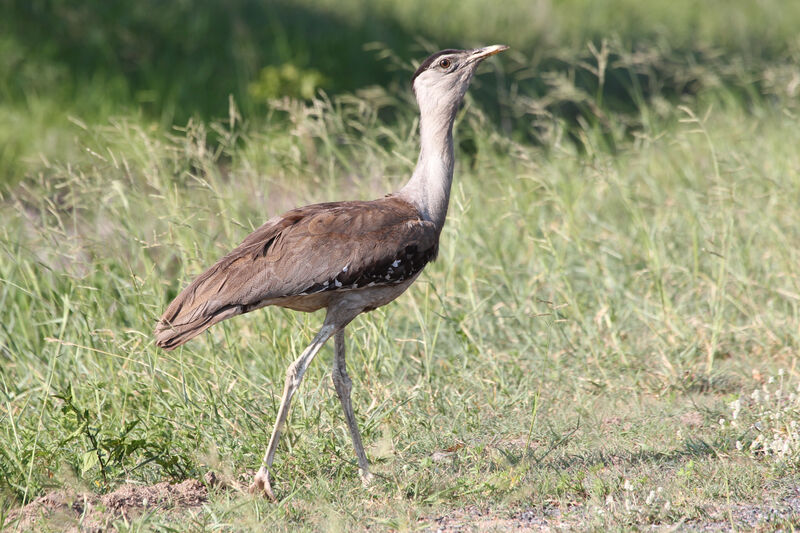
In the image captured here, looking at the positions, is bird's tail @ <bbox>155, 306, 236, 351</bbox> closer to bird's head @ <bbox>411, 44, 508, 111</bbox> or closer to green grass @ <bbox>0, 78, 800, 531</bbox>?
green grass @ <bbox>0, 78, 800, 531</bbox>

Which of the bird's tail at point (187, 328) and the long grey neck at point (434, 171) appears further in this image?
the long grey neck at point (434, 171)

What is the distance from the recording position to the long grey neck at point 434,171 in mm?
4359

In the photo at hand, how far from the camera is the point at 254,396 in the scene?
4863mm

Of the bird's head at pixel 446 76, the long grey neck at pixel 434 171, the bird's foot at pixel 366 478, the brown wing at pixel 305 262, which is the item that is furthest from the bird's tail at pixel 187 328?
the bird's head at pixel 446 76

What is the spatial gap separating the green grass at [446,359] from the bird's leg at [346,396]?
0.09m

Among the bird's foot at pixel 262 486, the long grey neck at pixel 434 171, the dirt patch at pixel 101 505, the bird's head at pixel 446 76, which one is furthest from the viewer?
the bird's head at pixel 446 76

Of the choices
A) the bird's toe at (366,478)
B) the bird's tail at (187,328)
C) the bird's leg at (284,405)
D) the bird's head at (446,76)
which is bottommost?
the bird's toe at (366,478)

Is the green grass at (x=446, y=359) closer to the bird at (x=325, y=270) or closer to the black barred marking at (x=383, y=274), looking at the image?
the bird at (x=325, y=270)

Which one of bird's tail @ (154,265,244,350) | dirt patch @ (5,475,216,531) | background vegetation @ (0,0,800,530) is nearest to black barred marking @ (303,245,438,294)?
bird's tail @ (154,265,244,350)

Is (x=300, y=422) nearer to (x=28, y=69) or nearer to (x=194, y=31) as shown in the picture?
(x=28, y=69)

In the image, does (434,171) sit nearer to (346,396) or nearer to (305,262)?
(305,262)

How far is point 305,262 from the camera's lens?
392 centimetres

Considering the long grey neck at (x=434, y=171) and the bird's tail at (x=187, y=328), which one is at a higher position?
the long grey neck at (x=434, y=171)

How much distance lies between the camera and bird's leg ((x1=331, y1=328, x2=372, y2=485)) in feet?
13.5
